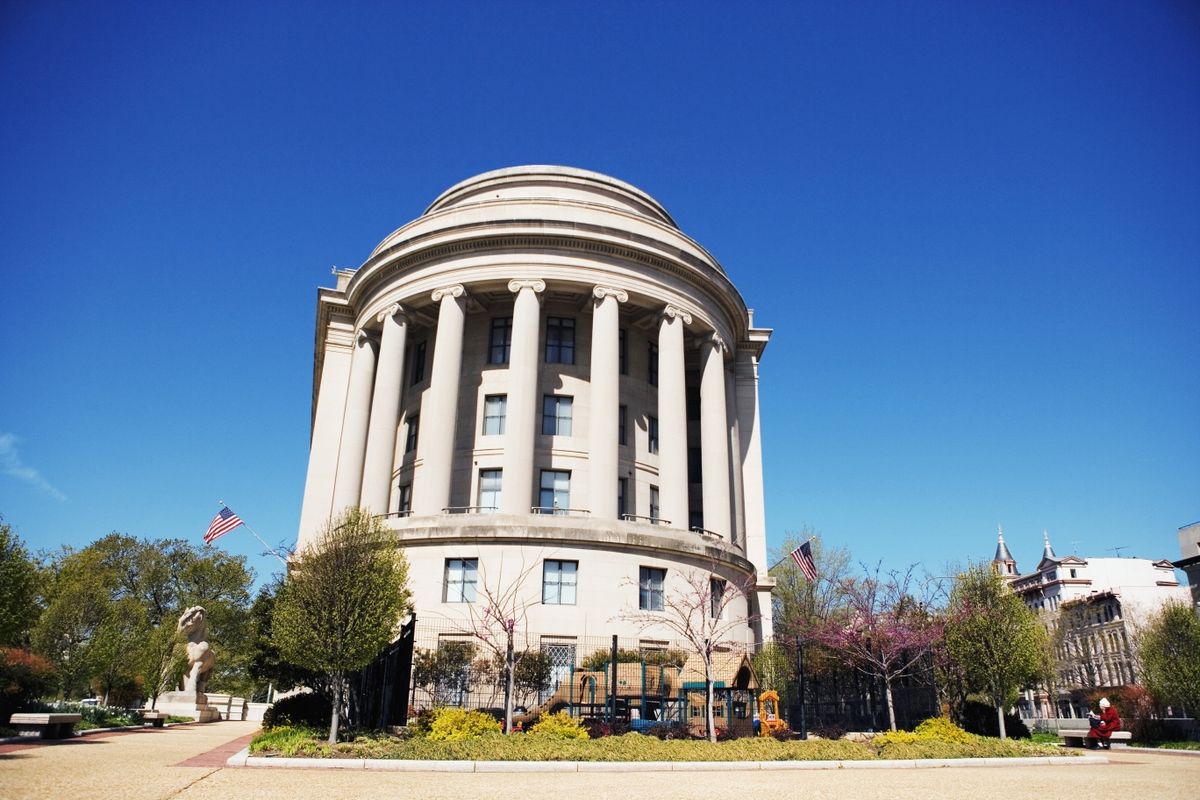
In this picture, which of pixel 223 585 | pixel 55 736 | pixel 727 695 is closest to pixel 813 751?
pixel 727 695

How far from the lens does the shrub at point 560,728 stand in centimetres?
1925

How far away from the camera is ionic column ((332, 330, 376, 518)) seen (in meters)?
38.9

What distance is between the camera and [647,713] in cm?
2419

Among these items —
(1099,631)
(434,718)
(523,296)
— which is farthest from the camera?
(1099,631)

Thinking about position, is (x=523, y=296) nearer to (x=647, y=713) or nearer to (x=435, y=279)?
(x=435, y=279)

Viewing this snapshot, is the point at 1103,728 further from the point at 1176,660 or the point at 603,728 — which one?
the point at 603,728

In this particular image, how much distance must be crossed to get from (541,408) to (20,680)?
23887mm

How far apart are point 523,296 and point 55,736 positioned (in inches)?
991

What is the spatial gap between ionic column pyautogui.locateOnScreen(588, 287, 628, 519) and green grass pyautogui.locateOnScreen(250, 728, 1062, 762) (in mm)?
15781

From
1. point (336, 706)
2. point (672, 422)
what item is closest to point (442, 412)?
point (672, 422)

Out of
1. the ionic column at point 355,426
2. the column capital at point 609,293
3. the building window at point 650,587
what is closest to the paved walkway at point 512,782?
the building window at point 650,587

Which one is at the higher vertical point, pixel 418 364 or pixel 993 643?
pixel 418 364

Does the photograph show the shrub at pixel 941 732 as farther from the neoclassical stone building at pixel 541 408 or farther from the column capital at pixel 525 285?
the column capital at pixel 525 285

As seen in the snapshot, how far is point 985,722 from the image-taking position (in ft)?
94.5
